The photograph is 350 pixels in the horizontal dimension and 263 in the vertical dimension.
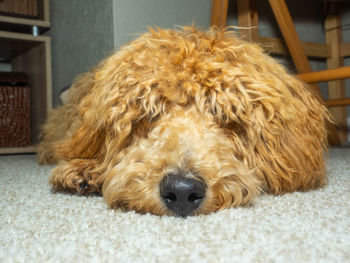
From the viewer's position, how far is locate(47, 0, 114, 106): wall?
2.15 meters

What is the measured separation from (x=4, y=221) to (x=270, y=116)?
0.66 metres

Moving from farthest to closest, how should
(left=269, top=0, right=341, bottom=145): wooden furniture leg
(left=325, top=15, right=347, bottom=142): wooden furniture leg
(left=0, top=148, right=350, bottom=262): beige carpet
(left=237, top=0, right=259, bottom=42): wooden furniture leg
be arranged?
1. (left=325, top=15, right=347, bottom=142): wooden furniture leg
2. (left=237, top=0, right=259, bottom=42): wooden furniture leg
3. (left=269, top=0, right=341, bottom=145): wooden furniture leg
4. (left=0, top=148, right=350, bottom=262): beige carpet

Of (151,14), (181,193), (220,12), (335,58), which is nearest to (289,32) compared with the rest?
(220,12)

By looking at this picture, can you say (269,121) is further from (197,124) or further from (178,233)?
(178,233)

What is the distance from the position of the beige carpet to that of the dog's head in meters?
0.08

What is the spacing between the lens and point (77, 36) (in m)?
2.46

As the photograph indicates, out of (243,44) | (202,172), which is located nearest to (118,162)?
(202,172)

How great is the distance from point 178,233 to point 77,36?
6.58 ft

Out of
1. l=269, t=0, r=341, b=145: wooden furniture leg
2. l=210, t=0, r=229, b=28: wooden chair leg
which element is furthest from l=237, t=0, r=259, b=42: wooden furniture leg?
l=210, t=0, r=229, b=28: wooden chair leg

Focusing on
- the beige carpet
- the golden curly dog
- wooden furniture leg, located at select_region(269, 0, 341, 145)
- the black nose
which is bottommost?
the beige carpet

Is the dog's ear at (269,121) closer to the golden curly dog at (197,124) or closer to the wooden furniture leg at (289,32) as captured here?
the golden curly dog at (197,124)

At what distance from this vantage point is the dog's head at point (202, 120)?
3.02 ft

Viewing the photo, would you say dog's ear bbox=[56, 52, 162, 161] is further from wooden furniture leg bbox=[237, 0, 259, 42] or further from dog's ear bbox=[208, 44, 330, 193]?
wooden furniture leg bbox=[237, 0, 259, 42]

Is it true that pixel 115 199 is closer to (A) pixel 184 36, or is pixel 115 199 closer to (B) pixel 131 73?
(B) pixel 131 73
